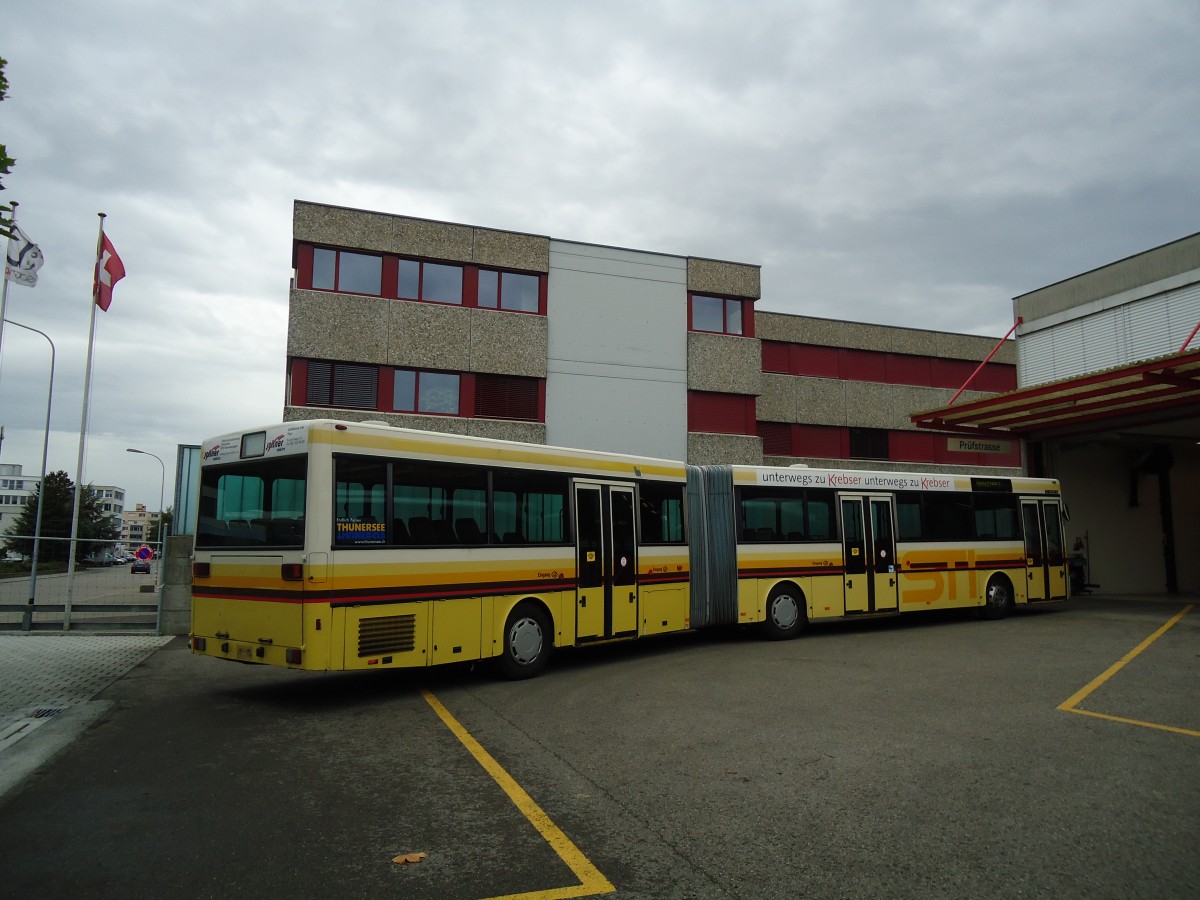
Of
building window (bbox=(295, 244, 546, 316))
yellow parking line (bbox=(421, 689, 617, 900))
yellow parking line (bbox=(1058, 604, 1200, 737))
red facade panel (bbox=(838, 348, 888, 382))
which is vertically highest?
building window (bbox=(295, 244, 546, 316))

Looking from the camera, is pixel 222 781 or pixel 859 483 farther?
pixel 859 483

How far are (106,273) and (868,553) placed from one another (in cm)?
1770

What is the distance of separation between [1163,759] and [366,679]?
8630mm

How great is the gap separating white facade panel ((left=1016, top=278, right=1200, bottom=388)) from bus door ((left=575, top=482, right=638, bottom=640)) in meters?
15.2

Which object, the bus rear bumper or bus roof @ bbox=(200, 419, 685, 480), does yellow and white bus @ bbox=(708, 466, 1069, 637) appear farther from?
the bus rear bumper

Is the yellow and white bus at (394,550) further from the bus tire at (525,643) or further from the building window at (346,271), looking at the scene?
the building window at (346,271)

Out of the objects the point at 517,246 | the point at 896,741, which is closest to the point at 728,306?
the point at 517,246

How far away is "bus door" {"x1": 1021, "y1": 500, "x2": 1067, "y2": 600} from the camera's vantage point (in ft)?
61.1

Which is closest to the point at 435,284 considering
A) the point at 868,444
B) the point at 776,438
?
the point at 776,438

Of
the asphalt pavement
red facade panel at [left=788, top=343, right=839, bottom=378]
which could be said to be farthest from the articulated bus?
red facade panel at [left=788, top=343, right=839, bottom=378]

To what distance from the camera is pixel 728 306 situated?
88.6 ft

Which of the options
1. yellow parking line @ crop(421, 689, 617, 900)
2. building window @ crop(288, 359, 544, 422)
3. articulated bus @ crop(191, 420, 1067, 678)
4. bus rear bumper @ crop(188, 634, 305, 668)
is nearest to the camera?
yellow parking line @ crop(421, 689, 617, 900)

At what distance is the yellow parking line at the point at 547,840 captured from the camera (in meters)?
3.93

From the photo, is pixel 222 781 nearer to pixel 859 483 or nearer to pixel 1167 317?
pixel 859 483
